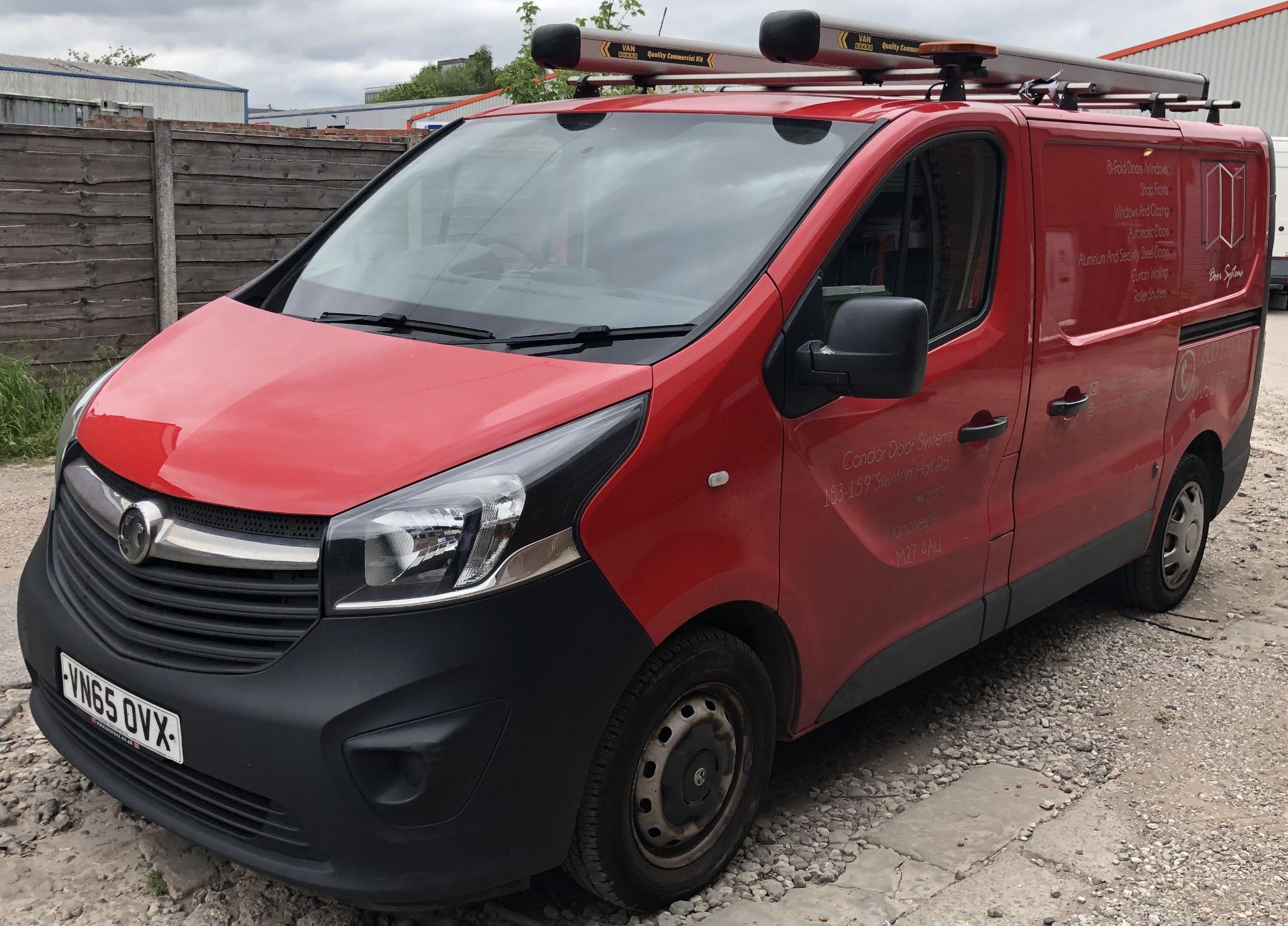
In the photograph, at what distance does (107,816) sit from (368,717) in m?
1.34

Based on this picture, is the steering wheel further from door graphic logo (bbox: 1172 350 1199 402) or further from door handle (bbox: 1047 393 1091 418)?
door graphic logo (bbox: 1172 350 1199 402)

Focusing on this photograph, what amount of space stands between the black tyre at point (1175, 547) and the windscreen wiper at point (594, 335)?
3.04 meters

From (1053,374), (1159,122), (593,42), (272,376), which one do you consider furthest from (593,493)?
(1159,122)

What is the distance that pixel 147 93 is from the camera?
42.6m

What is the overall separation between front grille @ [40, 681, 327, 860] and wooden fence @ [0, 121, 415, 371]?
6.00 meters

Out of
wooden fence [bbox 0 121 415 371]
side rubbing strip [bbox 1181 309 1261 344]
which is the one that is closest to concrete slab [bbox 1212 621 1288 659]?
side rubbing strip [bbox 1181 309 1261 344]

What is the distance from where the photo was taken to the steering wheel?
3.26 metres

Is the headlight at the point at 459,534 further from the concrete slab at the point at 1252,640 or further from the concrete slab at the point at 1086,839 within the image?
the concrete slab at the point at 1252,640

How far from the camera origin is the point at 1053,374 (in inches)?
154

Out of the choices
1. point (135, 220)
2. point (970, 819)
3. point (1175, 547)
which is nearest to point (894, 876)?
point (970, 819)

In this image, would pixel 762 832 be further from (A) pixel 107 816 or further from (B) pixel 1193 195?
(B) pixel 1193 195

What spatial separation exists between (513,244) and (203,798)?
1644mm

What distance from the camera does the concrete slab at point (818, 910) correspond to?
2908 mm

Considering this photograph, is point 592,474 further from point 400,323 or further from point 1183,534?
point 1183,534
